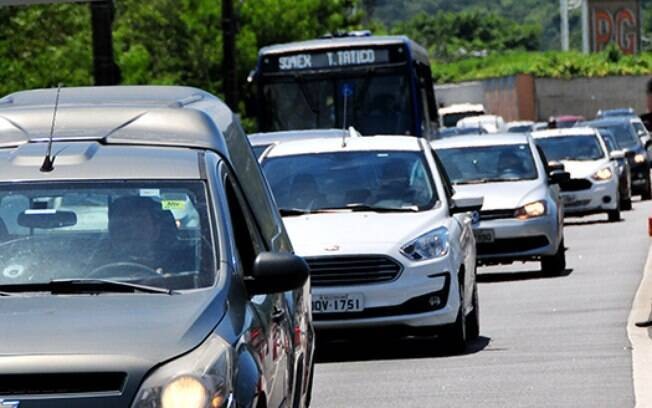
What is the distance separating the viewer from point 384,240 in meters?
14.1

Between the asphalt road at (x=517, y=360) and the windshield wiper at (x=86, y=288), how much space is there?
4537 mm

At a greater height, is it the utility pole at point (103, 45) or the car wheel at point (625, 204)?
the utility pole at point (103, 45)

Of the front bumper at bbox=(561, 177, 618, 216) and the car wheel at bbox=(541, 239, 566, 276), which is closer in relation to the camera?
the car wheel at bbox=(541, 239, 566, 276)

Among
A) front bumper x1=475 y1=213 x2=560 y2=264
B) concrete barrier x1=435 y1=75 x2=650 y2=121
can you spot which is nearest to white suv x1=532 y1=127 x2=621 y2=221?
front bumper x1=475 y1=213 x2=560 y2=264

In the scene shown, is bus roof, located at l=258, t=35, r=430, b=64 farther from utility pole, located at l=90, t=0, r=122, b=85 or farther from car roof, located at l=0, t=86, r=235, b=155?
car roof, located at l=0, t=86, r=235, b=155

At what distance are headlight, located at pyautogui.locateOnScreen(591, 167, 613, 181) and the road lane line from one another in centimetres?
1234

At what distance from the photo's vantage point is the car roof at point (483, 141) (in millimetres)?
23641

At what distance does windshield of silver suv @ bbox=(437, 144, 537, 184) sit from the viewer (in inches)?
910

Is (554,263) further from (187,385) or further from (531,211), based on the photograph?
(187,385)

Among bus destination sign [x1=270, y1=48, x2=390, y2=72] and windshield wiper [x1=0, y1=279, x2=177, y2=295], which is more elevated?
windshield wiper [x1=0, y1=279, x2=177, y2=295]

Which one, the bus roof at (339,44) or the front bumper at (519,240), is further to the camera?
the bus roof at (339,44)

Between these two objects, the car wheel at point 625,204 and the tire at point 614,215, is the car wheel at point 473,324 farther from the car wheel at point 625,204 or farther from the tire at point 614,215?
the car wheel at point 625,204

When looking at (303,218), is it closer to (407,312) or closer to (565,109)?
(407,312)

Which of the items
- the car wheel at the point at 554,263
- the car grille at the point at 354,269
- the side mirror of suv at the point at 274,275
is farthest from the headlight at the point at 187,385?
the car wheel at the point at 554,263
